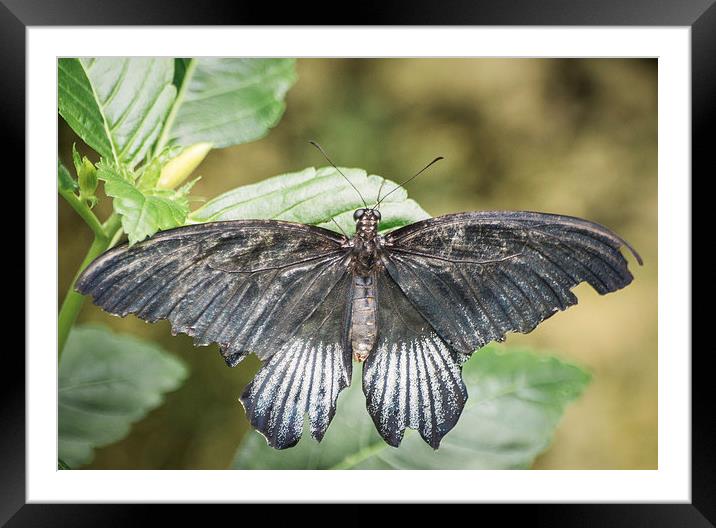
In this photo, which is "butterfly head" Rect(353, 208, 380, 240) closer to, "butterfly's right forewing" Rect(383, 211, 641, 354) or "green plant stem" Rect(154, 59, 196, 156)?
"butterfly's right forewing" Rect(383, 211, 641, 354)

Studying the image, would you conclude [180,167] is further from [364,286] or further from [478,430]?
[478,430]

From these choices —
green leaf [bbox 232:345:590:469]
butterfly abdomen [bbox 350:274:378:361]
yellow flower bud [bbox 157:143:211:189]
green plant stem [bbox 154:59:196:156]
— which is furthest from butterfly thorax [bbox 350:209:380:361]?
green plant stem [bbox 154:59:196:156]

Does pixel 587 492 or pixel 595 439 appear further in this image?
pixel 595 439

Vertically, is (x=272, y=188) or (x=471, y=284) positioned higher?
(x=272, y=188)


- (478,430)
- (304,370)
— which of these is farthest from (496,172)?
(304,370)

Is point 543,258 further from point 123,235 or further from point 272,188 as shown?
point 123,235
